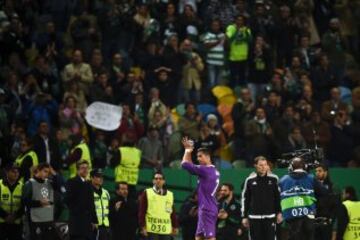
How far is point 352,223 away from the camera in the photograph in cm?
2208

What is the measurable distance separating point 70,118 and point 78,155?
2.36 m

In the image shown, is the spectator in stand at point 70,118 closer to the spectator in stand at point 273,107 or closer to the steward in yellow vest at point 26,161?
the steward in yellow vest at point 26,161

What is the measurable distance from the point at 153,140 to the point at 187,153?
666 cm

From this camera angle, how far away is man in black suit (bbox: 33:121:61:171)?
78.9 feet

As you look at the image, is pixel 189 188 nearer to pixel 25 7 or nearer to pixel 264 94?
pixel 264 94

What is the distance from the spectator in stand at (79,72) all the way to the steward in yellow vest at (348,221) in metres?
7.87

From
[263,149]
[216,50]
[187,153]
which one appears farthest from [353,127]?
[187,153]

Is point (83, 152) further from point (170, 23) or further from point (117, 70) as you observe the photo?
point (170, 23)

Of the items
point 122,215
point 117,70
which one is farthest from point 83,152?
point 117,70

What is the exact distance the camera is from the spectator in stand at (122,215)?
22.5m

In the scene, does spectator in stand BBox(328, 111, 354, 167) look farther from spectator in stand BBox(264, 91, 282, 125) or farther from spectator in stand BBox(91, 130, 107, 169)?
spectator in stand BBox(91, 130, 107, 169)

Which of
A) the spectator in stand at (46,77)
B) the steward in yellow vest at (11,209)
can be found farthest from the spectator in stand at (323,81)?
the steward in yellow vest at (11,209)

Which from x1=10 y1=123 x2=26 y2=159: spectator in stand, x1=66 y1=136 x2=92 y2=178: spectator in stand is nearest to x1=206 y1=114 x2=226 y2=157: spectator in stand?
x1=66 y1=136 x2=92 y2=178: spectator in stand

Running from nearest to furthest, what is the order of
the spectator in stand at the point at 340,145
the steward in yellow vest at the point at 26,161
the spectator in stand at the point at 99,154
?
the steward in yellow vest at the point at 26,161, the spectator in stand at the point at 99,154, the spectator in stand at the point at 340,145
